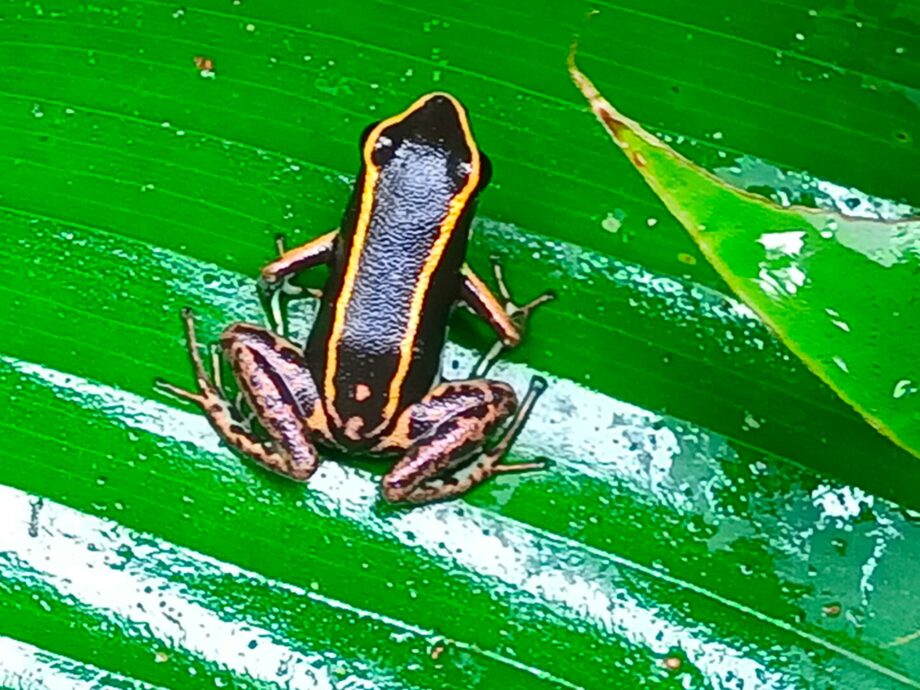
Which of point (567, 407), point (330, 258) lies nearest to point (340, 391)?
point (330, 258)

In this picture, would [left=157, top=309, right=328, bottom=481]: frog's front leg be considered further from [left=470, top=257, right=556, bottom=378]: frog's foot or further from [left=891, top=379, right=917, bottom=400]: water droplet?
[left=891, top=379, right=917, bottom=400]: water droplet

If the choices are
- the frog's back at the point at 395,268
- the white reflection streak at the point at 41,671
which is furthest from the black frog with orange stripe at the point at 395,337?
the white reflection streak at the point at 41,671

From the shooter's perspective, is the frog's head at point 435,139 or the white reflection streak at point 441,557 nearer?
the white reflection streak at point 441,557

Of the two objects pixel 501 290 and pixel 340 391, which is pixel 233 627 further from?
pixel 501 290

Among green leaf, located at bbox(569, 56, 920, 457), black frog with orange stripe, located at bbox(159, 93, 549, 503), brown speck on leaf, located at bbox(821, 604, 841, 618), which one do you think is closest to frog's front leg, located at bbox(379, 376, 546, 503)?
black frog with orange stripe, located at bbox(159, 93, 549, 503)

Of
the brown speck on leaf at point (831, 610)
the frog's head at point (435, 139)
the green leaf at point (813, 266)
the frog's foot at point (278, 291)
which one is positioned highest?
the green leaf at point (813, 266)

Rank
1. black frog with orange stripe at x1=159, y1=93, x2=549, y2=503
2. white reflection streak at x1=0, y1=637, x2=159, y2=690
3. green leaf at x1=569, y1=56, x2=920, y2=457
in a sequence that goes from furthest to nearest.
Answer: black frog with orange stripe at x1=159, y1=93, x2=549, y2=503 < white reflection streak at x1=0, y1=637, x2=159, y2=690 < green leaf at x1=569, y1=56, x2=920, y2=457

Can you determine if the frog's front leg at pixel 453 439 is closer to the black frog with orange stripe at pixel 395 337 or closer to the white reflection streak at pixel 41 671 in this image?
the black frog with orange stripe at pixel 395 337
